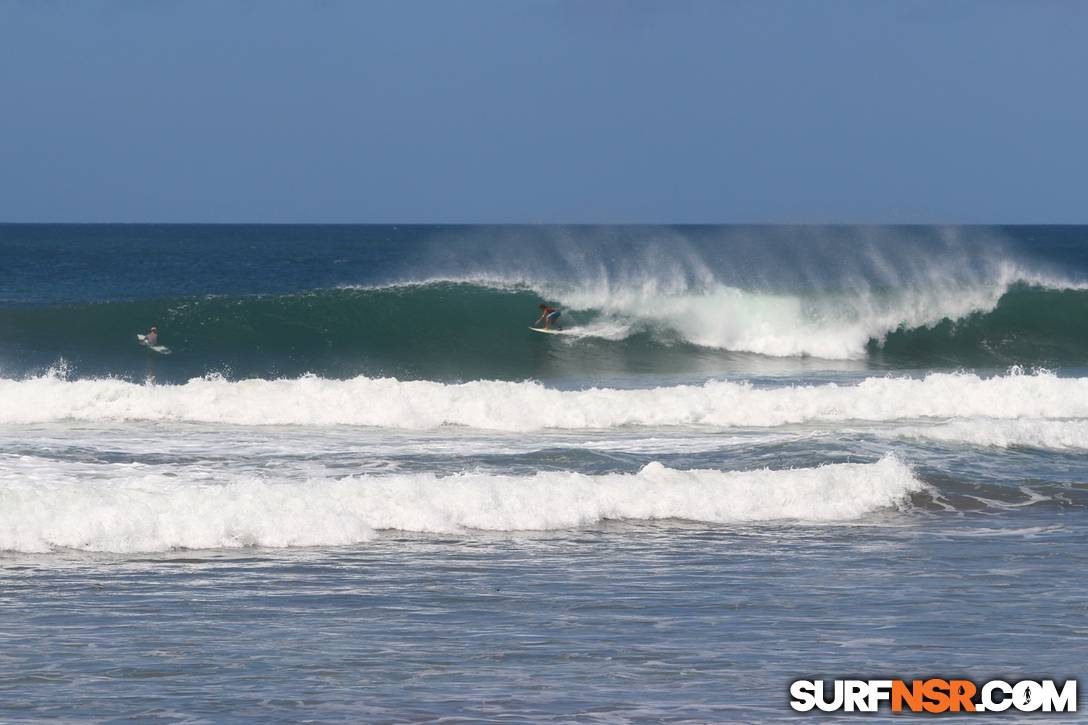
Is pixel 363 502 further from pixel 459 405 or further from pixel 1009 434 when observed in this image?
pixel 1009 434

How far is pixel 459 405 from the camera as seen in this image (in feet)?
59.1

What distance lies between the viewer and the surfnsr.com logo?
648cm

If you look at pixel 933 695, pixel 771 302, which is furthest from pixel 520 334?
pixel 933 695

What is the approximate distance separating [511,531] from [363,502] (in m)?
1.27

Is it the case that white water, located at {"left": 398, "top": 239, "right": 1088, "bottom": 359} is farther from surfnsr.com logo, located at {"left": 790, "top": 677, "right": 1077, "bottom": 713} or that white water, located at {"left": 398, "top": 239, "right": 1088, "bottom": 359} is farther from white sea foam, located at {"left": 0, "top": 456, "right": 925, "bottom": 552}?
surfnsr.com logo, located at {"left": 790, "top": 677, "right": 1077, "bottom": 713}

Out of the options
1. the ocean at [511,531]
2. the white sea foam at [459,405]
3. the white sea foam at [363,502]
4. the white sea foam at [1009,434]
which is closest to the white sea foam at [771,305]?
the ocean at [511,531]

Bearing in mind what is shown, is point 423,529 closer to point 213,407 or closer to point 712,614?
point 712,614

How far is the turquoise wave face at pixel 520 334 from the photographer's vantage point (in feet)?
84.0

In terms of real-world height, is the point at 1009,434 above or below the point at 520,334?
below

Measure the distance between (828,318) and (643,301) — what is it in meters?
4.13

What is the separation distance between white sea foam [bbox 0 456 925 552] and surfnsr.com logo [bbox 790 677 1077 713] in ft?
15.8

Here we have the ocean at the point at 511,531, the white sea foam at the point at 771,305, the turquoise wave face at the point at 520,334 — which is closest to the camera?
the ocean at the point at 511,531

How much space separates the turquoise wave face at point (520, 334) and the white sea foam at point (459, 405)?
17.6 ft

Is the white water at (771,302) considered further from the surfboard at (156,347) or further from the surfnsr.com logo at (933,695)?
the surfnsr.com logo at (933,695)
